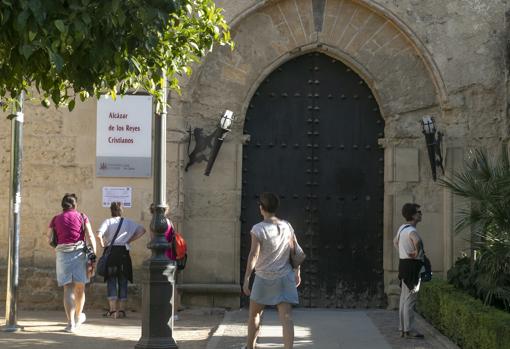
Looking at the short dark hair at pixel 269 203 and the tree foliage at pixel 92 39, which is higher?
the tree foliage at pixel 92 39

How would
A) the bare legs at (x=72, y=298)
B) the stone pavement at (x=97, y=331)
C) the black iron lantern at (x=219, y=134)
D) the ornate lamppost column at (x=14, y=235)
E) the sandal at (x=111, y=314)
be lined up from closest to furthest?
the stone pavement at (x=97, y=331) → the ornate lamppost column at (x=14, y=235) → the bare legs at (x=72, y=298) → the sandal at (x=111, y=314) → the black iron lantern at (x=219, y=134)

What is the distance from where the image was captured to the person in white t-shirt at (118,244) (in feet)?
44.2

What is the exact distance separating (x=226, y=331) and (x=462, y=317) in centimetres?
323

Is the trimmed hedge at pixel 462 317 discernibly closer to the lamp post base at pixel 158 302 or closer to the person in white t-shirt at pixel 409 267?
the person in white t-shirt at pixel 409 267

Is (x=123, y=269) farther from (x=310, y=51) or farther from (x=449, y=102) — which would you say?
(x=449, y=102)

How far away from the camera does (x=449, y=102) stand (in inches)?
578

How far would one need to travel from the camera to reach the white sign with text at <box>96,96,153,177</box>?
1455 centimetres

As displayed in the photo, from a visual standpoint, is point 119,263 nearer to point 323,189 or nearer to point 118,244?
point 118,244

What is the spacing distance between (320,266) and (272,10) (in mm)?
4022

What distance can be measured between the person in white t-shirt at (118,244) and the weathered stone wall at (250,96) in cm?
97

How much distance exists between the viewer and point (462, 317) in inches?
413

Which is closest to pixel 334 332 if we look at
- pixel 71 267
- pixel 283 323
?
pixel 283 323

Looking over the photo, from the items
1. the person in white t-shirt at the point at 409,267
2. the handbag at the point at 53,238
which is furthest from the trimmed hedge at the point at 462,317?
the handbag at the point at 53,238

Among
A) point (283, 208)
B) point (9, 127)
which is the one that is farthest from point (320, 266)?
point (9, 127)
